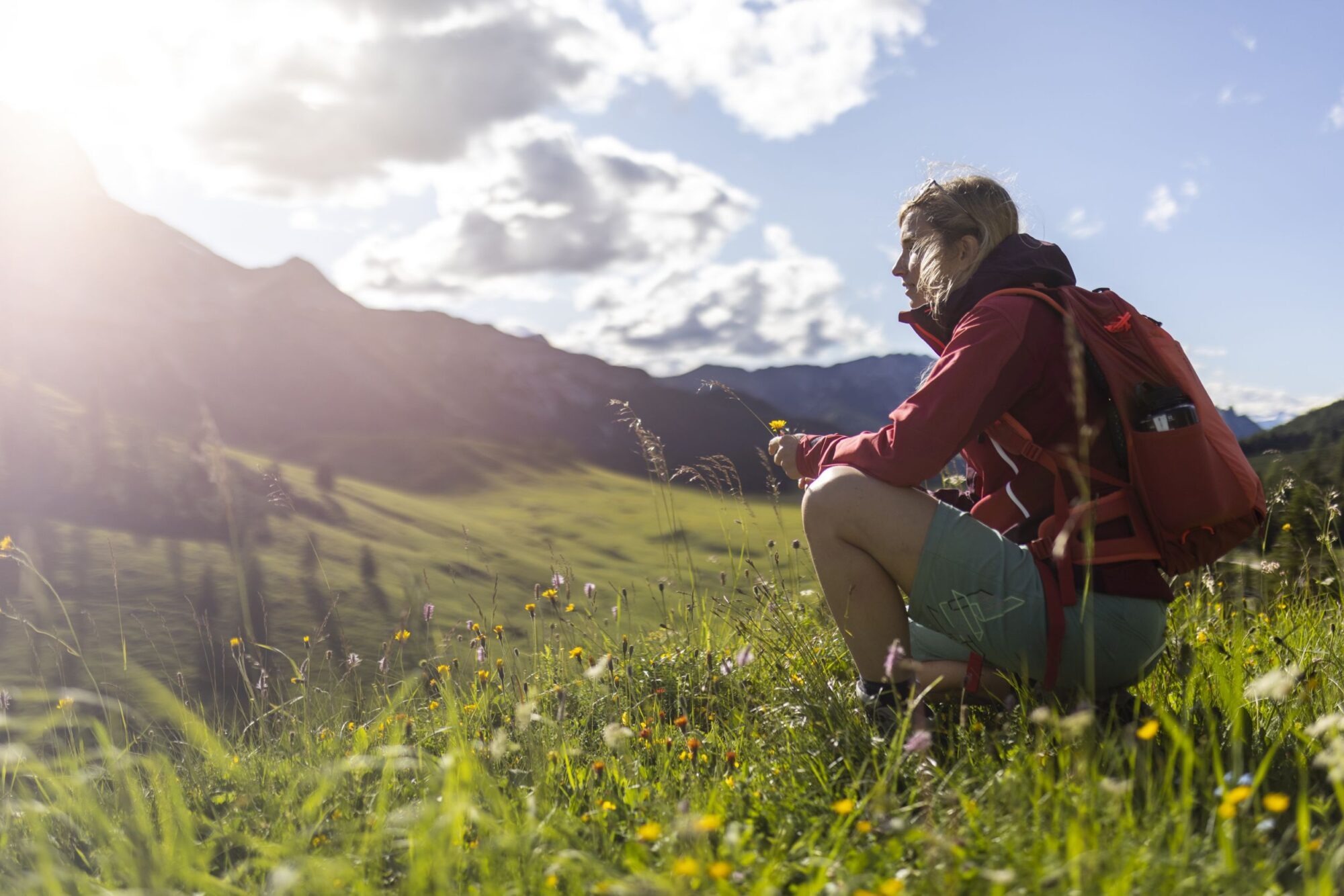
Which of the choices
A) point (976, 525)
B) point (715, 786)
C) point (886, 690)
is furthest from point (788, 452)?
point (715, 786)

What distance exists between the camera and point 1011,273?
2.45m

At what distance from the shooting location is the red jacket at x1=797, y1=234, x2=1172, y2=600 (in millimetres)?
2258

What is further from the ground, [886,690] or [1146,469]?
[1146,469]

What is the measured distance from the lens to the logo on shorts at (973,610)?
232 centimetres

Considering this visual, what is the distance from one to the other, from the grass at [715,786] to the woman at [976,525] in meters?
0.17

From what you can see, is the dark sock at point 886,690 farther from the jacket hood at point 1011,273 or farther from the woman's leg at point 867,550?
the jacket hood at point 1011,273

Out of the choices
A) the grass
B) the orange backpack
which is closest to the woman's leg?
the grass

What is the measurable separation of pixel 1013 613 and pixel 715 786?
3.08 ft

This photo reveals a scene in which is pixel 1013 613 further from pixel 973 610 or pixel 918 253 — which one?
pixel 918 253

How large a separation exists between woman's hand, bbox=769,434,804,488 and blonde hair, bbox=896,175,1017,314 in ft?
2.01

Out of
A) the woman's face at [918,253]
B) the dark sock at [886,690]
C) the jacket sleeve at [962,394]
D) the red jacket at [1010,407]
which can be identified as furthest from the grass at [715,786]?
the woman's face at [918,253]

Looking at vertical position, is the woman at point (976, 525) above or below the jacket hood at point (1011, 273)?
below

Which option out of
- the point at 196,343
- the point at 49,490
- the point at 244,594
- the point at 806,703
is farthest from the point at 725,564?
the point at 196,343

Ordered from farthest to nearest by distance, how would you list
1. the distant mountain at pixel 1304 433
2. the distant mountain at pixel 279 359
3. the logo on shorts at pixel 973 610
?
1. the distant mountain at pixel 279 359
2. the distant mountain at pixel 1304 433
3. the logo on shorts at pixel 973 610
